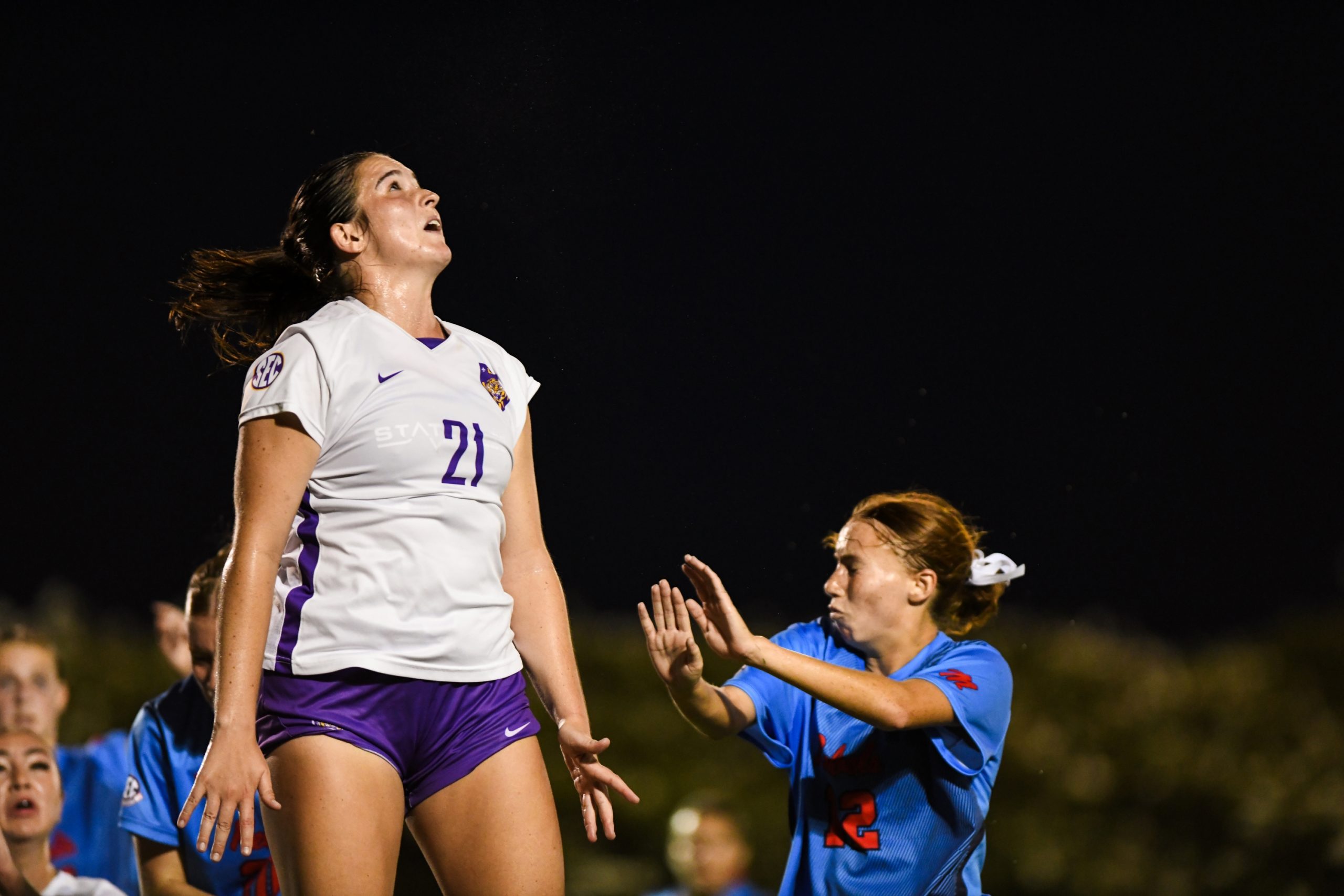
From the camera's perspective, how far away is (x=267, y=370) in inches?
59.8

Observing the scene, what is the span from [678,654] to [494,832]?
2.20 feet

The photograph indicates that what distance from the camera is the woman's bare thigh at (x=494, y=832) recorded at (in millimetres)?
1475

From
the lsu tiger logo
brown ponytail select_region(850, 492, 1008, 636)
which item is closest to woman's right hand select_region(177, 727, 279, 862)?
the lsu tiger logo

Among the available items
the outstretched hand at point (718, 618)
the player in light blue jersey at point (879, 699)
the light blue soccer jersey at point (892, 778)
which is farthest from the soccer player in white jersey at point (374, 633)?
the light blue soccer jersey at point (892, 778)

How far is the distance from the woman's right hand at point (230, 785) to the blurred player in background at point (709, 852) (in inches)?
91.3

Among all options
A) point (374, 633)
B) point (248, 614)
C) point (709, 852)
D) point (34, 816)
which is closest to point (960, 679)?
point (374, 633)

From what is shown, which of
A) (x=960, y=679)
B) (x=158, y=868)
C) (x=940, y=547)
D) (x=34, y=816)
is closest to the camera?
(x=960, y=679)

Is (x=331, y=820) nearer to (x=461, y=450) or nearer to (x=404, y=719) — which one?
(x=404, y=719)

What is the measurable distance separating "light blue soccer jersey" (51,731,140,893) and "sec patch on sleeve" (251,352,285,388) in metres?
2.36

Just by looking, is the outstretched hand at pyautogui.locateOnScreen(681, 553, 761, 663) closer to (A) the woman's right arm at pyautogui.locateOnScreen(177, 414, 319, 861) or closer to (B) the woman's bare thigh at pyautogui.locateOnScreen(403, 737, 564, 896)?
(B) the woman's bare thigh at pyautogui.locateOnScreen(403, 737, 564, 896)

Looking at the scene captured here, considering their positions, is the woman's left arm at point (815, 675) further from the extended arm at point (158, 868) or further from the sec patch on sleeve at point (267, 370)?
the extended arm at point (158, 868)

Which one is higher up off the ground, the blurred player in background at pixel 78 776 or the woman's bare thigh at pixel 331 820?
the woman's bare thigh at pixel 331 820

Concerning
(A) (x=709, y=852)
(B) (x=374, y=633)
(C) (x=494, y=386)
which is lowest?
(A) (x=709, y=852)

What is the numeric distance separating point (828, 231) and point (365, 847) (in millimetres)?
2786
